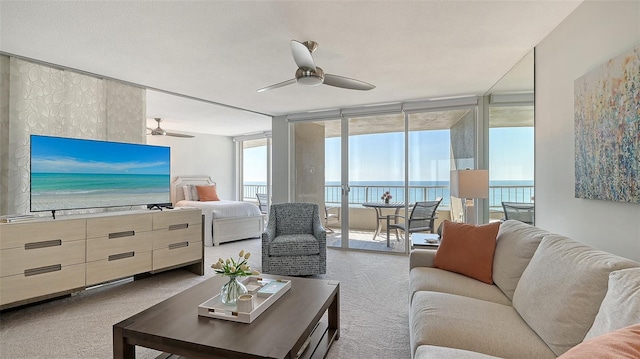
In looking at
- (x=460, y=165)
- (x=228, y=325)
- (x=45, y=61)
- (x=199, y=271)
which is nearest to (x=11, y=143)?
(x=45, y=61)

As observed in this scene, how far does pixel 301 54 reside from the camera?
7.10ft

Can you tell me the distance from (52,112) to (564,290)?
436cm

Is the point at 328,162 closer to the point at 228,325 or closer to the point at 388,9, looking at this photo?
the point at 388,9

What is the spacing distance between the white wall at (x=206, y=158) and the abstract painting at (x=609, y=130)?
7.13 m

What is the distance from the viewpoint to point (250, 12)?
2.11 m

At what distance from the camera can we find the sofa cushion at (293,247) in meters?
3.48

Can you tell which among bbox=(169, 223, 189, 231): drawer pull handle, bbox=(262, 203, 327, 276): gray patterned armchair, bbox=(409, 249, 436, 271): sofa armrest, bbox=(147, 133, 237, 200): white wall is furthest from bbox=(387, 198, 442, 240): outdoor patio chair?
bbox=(147, 133, 237, 200): white wall

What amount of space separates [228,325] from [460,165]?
404 cm

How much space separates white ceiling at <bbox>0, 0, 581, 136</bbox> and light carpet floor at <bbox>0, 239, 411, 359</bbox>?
2352 mm

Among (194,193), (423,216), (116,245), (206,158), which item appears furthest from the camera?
(206,158)

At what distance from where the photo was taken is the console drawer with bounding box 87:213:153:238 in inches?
113

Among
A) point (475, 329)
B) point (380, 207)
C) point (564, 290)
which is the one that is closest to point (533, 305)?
point (564, 290)

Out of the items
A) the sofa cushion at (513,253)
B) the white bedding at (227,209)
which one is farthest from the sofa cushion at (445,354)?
the white bedding at (227,209)

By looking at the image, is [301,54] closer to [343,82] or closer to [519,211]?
[343,82]
